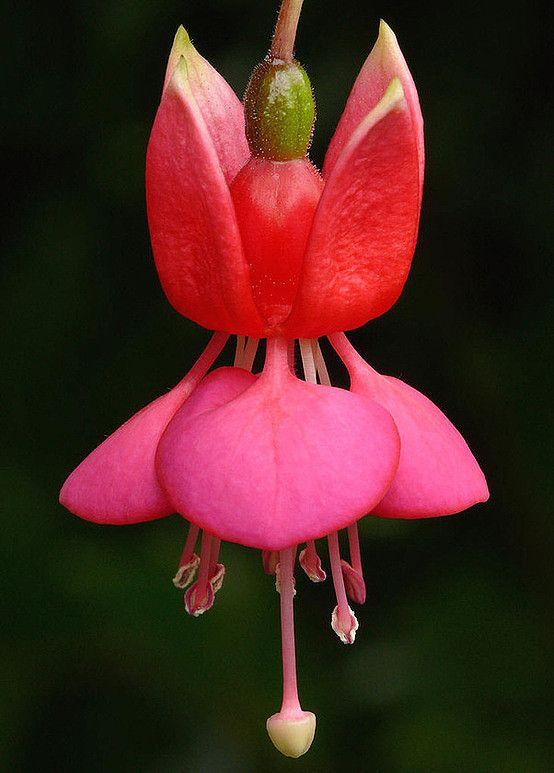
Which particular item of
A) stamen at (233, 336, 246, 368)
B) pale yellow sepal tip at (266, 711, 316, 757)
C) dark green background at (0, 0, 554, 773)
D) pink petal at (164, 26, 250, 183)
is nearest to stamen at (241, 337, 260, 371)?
→ stamen at (233, 336, 246, 368)

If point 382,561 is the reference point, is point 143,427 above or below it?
above

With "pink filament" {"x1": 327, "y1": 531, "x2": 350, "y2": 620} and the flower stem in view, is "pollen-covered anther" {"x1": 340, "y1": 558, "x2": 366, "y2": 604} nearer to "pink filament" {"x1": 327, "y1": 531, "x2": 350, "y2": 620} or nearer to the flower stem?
"pink filament" {"x1": 327, "y1": 531, "x2": 350, "y2": 620}

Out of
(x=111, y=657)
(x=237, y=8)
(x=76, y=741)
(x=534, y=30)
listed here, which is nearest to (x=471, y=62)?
(x=534, y=30)

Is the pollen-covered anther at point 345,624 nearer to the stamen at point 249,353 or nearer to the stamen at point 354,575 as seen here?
the stamen at point 354,575

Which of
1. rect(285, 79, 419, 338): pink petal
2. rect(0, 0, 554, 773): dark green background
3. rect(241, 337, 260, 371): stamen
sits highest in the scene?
rect(285, 79, 419, 338): pink petal

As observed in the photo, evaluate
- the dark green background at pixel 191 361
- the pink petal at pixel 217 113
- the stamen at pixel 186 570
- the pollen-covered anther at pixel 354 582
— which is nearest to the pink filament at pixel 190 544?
the stamen at pixel 186 570

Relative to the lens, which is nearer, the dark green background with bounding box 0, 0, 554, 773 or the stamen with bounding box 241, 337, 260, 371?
the stamen with bounding box 241, 337, 260, 371

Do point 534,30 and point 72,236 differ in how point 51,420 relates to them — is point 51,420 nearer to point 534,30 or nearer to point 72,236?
point 72,236

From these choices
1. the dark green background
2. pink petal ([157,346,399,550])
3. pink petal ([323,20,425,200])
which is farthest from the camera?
the dark green background
